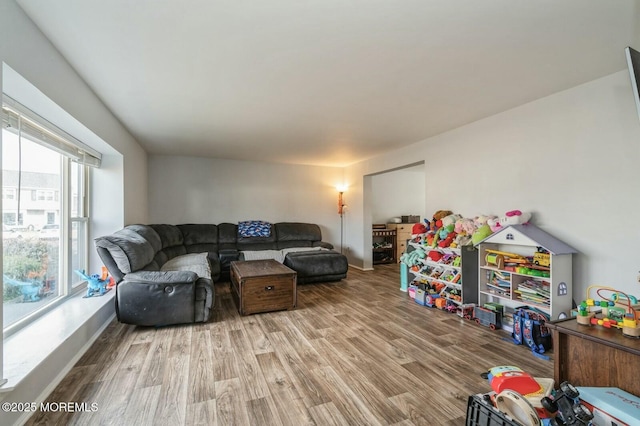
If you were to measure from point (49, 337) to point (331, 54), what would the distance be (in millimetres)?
2836

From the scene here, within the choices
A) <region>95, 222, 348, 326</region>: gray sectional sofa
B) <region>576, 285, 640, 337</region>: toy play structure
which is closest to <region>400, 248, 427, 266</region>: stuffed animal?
<region>95, 222, 348, 326</region>: gray sectional sofa

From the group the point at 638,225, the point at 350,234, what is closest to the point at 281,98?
the point at 638,225

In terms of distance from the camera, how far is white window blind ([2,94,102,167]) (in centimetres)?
177

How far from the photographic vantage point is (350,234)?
617 centimetres

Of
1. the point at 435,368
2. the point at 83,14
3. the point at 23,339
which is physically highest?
the point at 83,14

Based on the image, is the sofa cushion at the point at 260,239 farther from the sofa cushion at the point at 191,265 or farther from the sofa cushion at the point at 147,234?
the sofa cushion at the point at 147,234

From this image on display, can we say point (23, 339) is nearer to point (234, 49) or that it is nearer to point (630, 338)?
point (234, 49)

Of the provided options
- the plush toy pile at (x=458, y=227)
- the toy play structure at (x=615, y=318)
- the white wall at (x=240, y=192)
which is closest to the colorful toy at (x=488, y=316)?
the plush toy pile at (x=458, y=227)

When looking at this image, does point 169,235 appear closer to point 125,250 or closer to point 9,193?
point 125,250

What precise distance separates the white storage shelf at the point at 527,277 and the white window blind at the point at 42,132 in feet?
13.3

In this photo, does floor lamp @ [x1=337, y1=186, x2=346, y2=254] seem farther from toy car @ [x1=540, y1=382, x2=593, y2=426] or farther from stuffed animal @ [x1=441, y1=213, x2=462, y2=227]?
toy car @ [x1=540, y1=382, x2=593, y2=426]

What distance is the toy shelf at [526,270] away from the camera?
2.39 metres

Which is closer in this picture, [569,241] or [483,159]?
[569,241]

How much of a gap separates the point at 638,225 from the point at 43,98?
431cm
